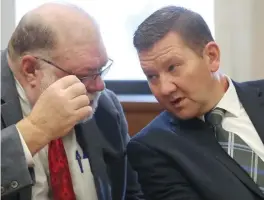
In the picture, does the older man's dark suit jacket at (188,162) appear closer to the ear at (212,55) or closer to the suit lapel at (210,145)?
the suit lapel at (210,145)

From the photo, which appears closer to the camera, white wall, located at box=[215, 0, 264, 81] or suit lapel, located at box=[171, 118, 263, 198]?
suit lapel, located at box=[171, 118, 263, 198]

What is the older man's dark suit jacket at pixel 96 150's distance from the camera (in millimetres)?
1163

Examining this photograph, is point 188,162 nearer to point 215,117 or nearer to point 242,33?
point 215,117

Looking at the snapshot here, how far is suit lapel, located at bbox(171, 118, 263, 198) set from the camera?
135 centimetres

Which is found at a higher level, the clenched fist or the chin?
the clenched fist

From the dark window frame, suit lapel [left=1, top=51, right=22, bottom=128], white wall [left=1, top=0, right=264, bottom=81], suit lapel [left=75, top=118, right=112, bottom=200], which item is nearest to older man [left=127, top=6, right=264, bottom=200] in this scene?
suit lapel [left=75, top=118, right=112, bottom=200]

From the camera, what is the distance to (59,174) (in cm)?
143

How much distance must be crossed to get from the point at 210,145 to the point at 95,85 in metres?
0.36

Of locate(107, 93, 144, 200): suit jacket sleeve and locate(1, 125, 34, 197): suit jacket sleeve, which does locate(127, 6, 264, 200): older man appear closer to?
locate(107, 93, 144, 200): suit jacket sleeve

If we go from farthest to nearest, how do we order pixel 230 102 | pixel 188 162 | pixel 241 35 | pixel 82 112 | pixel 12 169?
pixel 241 35, pixel 230 102, pixel 188 162, pixel 82 112, pixel 12 169

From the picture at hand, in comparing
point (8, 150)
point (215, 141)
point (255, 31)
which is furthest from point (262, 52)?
point (8, 150)

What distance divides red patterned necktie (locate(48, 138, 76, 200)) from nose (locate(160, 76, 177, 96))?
0.33 m

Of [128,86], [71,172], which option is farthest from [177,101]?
[128,86]

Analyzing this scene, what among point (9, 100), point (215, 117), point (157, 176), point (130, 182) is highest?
point (9, 100)
